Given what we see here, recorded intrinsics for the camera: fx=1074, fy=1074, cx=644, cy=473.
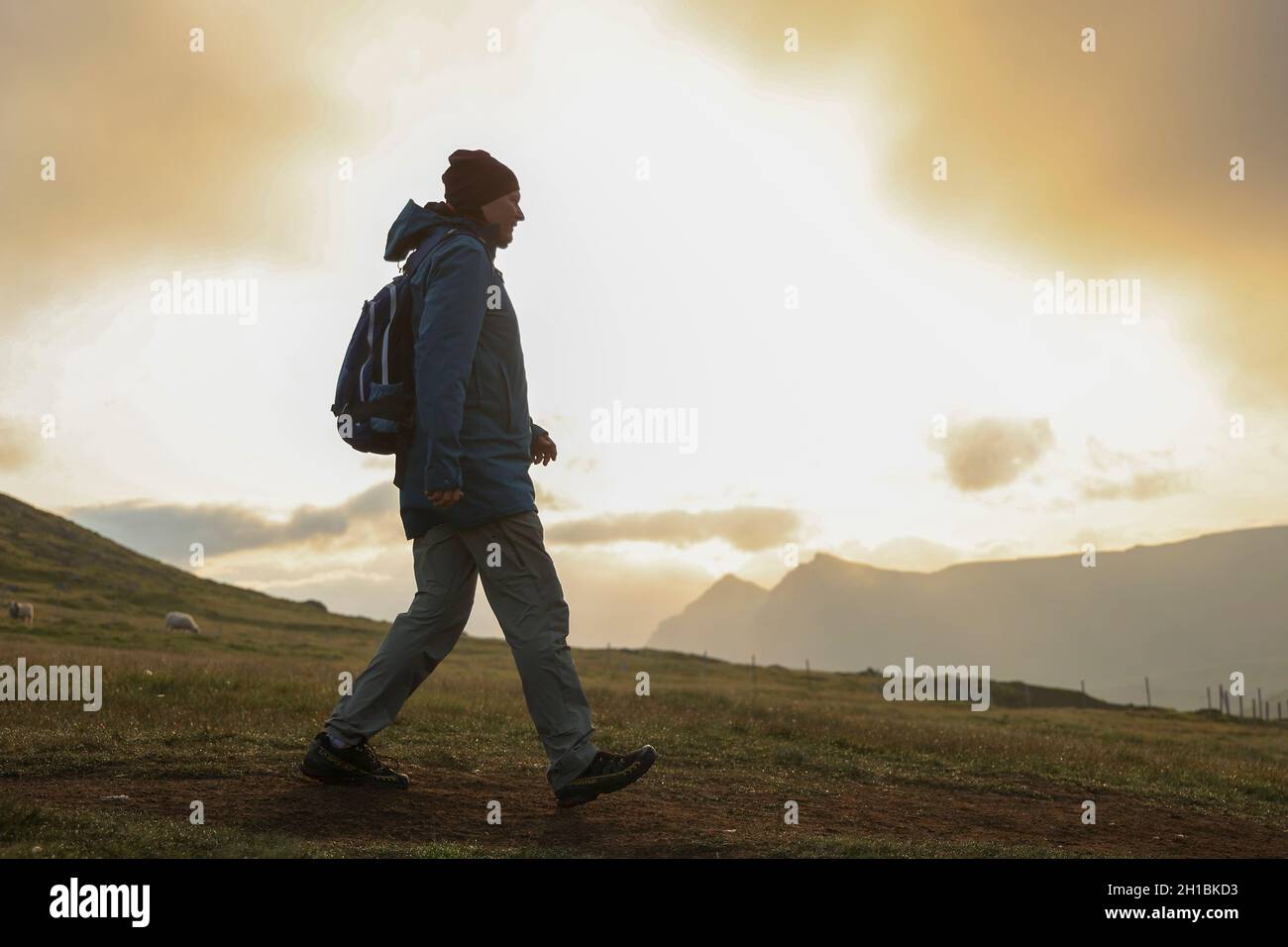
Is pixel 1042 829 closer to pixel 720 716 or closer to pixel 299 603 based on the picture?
pixel 720 716

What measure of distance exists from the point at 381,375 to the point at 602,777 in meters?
2.83

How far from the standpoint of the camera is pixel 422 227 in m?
7.07

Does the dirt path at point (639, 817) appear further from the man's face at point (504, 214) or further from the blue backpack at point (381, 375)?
the man's face at point (504, 214)

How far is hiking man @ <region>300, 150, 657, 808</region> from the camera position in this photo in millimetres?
6480

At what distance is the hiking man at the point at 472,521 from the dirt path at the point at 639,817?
35 cm

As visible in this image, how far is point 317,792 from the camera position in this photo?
6.68 meters

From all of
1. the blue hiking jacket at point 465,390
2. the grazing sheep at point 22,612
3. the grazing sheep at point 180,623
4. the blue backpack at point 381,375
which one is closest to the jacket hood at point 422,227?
the blue hiking jacket at point 465,390

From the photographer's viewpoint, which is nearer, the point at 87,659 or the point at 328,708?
the point at 328,708

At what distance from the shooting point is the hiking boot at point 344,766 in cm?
683

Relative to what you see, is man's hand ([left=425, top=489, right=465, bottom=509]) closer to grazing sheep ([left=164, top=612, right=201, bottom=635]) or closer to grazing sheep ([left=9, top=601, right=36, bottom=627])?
grazing sheep ([left=9, top=601, right=36, bottom=627])

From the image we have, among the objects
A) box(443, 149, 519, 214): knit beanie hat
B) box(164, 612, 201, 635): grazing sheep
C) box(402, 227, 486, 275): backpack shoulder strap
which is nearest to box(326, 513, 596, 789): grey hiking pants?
box(402, 227, 486, 275): backpack shoulder strap
